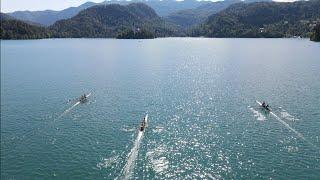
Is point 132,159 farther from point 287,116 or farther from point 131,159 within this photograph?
point 287,116

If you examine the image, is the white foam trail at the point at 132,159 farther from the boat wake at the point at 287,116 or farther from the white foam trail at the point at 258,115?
the boat wake at the point at 287,116

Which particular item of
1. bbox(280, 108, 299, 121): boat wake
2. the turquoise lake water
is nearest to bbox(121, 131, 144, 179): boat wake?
the turquoise lake water

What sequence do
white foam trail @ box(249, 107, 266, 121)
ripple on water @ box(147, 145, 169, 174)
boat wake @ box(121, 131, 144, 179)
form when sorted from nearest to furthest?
boat wake @ box(121, 131, 144, 179) → ripple on water @ box(147, 145, 169, 174) → white foam trail @ box(249, 107, 266, 121)

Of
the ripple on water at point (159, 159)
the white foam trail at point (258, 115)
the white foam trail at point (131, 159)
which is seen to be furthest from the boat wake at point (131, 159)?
the white foam trail at point (258, 115)

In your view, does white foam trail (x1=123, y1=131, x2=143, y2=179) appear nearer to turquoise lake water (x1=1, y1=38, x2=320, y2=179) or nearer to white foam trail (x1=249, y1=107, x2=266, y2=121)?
turquoise lake water (x1=1, y1=38, x2=320, y2=179)

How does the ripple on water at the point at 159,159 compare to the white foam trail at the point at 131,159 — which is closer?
the white foam trail at the point at 131,159

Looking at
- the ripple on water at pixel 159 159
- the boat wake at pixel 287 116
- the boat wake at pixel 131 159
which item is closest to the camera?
the boat wake at pixel 131 159

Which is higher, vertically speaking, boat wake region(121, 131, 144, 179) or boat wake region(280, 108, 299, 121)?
boat wake region(280, 108, 299, 121)

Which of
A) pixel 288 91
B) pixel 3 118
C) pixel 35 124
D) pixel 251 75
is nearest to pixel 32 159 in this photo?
pixel 35 124

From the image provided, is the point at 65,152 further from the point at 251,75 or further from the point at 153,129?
the point at 251,75
